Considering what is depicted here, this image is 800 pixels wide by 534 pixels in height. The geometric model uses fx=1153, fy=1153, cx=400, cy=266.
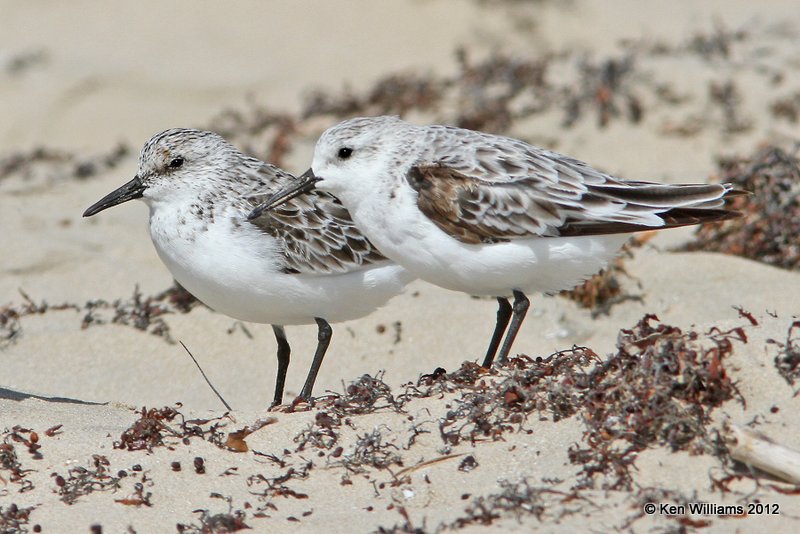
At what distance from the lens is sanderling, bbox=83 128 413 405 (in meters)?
5.76

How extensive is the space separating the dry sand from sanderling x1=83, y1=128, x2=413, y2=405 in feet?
2.11

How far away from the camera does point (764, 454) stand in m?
4.02

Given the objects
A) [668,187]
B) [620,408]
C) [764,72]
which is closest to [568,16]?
[764,72]

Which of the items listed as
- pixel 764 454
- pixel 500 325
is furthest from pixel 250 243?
pixel 764 454

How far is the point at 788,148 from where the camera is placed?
10.1 m

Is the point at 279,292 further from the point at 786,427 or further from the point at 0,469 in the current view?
the point at 786,427

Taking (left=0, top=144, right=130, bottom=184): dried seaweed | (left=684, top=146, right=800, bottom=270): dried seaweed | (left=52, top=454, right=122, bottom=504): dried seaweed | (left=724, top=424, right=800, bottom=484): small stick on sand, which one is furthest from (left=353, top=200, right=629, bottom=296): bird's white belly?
(left=0, top=144, right=130, bottom=184): dried seaweed

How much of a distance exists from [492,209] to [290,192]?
1033mm

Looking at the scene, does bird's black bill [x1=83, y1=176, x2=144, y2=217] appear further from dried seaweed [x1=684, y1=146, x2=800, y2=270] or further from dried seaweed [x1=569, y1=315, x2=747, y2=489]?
dried seaweed [x1=684, y1=146, x2=800, y2=270]

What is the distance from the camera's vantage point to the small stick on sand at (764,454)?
3980mm

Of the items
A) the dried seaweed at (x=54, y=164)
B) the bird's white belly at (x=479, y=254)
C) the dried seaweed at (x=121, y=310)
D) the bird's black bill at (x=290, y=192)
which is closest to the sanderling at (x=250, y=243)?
the bird's black bill at (x=290, y=192)

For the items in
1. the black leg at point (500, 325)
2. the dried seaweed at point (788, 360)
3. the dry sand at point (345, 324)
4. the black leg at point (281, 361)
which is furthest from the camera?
the black leg at point (281, 361)

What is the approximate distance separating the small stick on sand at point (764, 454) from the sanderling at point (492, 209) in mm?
1458

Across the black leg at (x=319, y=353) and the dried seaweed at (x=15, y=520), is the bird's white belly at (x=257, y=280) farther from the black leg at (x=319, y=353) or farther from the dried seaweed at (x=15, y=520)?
the dried seaweed at (x=15, y=520)
